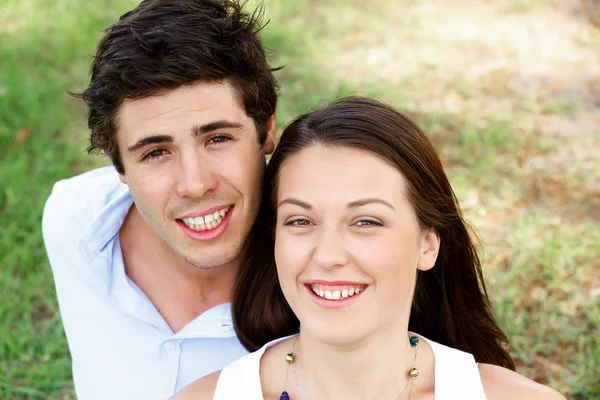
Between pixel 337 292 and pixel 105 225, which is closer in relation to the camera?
pixel 337 292

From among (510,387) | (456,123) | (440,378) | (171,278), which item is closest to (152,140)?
(171,278)

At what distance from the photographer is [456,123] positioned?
5.84 m

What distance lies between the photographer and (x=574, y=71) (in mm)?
6316

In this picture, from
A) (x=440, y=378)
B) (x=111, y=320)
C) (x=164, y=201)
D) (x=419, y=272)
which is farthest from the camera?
(x=111, y=320)

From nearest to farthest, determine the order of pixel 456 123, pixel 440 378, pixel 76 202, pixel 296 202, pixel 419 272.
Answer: pixel 296 202
pixel 440 378
pixel 419 272
pixel 76 202
pixel 456 123

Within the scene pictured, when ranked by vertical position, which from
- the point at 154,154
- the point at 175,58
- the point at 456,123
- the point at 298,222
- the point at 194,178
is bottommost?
the point at 298,222

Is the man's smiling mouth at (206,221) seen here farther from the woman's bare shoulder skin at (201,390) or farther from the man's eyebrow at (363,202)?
the man's eyebrow at (363,202)

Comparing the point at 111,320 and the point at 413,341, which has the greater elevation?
the point at 111,320

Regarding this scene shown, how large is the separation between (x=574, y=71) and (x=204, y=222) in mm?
4179

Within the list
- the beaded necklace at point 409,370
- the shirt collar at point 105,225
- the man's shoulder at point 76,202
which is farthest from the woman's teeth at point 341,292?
the man's shoulder at point 76,202

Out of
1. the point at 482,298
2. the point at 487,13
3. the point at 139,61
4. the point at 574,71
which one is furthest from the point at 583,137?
the point at 139,61

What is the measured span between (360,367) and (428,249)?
46cm

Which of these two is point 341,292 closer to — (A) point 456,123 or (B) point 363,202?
(B) point 363,202

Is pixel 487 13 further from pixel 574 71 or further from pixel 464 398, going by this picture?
pixel 464 398
